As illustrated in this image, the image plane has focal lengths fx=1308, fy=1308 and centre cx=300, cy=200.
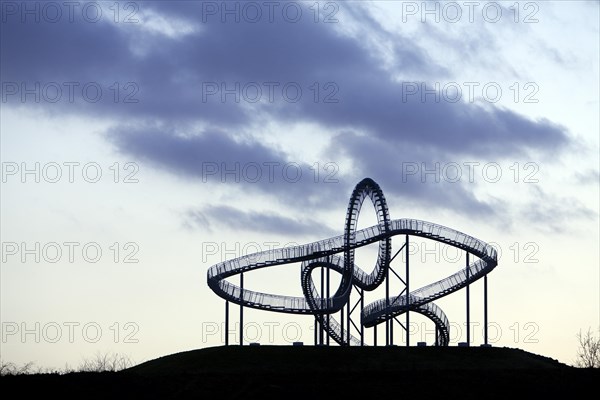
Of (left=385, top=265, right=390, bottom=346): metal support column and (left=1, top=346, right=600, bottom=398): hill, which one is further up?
(left=385, top=265, right=390, bottom=346): metal support column

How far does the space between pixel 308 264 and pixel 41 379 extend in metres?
19.4

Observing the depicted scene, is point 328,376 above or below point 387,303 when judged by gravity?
below

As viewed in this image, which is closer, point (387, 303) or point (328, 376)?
point (328, 376)

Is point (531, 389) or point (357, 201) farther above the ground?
point (357, 201)

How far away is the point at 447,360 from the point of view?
2638 inches

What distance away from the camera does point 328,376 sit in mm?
63219

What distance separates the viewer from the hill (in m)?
61.2

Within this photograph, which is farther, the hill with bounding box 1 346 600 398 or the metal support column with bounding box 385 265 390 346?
the metal support column with bounding box 385 265 390 346

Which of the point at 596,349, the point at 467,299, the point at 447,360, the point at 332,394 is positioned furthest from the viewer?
the point at 596,349

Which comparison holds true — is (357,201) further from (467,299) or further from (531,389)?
(531,389)

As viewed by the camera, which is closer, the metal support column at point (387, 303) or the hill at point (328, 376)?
the hill at point (328, 376)

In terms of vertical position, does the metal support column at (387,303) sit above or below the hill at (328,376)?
above

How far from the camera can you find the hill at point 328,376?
201 feet

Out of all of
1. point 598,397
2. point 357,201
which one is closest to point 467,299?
point 357,201
